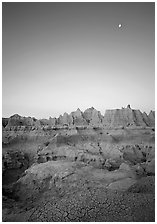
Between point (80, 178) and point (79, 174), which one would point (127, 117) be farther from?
point (80, 178)

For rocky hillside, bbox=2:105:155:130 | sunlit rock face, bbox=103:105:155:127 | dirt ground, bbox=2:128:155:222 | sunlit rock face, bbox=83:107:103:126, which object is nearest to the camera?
dirt ground, bbox=2:128:155:222

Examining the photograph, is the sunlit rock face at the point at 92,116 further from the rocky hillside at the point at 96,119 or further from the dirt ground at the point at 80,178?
the dirt ground at the point at 80,178

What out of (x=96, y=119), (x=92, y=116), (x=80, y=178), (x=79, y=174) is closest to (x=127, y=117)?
(x=96, y=119)

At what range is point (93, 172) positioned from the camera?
1330cm

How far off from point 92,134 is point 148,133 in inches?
314

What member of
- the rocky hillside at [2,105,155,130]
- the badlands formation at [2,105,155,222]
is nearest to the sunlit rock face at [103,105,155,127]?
the rocky hillside at [2,105,155,130]

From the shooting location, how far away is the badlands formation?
5793mm

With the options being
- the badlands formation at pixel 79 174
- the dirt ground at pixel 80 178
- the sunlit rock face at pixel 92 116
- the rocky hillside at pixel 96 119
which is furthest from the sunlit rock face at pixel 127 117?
the dirt ground at pixel 80 178

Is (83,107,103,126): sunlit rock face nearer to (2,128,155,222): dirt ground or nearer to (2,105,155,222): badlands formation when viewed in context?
(2,105,155,222): badlands formation

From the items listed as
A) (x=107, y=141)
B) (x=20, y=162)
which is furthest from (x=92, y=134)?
(x=20, y=162)

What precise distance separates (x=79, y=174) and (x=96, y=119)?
105 feet

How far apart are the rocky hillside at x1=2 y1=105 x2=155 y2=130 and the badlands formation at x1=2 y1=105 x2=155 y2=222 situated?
107 cm

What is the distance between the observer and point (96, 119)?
145 feet

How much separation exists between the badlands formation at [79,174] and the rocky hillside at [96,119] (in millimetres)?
1074
